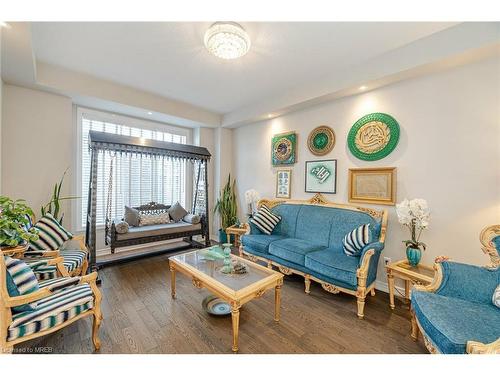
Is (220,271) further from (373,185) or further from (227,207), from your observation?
(227,207)

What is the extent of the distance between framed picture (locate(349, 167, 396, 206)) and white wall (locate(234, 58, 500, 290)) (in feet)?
0.28

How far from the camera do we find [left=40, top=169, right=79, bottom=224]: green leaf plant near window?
3.09 m

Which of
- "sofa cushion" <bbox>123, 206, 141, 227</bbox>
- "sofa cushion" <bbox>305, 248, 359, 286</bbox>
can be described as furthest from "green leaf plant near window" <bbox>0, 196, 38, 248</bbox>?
"sofa cushion" <bbox>305, 248, 359, 286</bbox>

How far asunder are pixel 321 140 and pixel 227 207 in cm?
248

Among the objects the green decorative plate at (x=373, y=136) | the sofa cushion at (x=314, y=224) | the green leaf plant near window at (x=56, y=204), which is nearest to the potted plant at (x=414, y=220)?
the green decorative plate at (x=373, y=136)

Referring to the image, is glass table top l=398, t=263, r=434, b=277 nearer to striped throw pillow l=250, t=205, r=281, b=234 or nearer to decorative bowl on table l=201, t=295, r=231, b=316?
striped throw pillow l=250, t=205, r=281, b=234

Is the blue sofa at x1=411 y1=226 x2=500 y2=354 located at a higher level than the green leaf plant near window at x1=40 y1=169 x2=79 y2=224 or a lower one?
lower

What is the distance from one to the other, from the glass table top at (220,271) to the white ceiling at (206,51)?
8.03 feet

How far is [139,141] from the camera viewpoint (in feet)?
11.6

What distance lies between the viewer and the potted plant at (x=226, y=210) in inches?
189

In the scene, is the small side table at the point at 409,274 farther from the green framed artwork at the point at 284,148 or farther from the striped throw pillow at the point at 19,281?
the striped throw pillow at the point at 19,281

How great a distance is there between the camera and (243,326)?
6.64 feet

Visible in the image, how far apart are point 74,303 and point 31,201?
2.50 metres

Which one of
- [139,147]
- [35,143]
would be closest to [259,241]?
[139,147]
